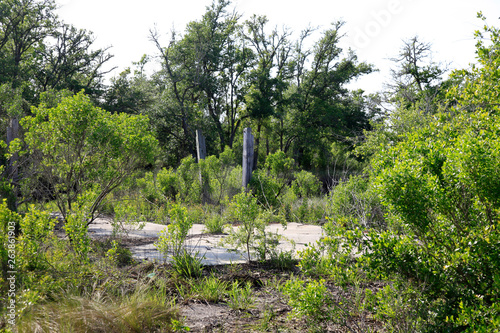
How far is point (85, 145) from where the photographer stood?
433 cm

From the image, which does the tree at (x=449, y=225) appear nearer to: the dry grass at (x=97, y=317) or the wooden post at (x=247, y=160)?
the dry grass at (x=97, y=317)

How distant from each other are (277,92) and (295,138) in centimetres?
351

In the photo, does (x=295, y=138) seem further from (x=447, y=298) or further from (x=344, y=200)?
(x=447, y=298)

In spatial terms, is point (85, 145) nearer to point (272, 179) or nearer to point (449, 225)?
point (449, 225)

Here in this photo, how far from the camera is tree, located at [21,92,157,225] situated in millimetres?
3941

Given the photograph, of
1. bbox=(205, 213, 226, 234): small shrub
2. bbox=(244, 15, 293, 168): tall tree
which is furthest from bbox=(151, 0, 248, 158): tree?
bbox=(205, 213, 226, 234): small shrub

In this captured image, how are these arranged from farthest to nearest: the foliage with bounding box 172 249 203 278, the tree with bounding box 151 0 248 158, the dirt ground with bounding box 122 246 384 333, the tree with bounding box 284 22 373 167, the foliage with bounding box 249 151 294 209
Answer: the tree with bounding box 284 22 373 167 → the tree with bounding box 151 0 248 158 → the foliage with bounding box 249 151 294 209 → the foliage with bounding box 172 249 203 278 → the dirt ground with bounding box 122 246 384 333

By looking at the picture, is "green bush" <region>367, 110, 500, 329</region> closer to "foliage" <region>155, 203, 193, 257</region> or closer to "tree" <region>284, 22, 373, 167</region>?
"foliage" <region>155, 203, 193, 257</region>

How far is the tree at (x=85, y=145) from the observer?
155 inches

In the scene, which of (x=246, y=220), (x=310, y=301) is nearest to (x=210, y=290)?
(x=246, y=220)

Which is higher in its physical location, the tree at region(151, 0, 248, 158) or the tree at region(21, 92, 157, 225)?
the tree at region(151, 0, 248, 158)

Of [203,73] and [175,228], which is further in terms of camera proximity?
[203,73]

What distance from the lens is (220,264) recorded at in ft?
12.7

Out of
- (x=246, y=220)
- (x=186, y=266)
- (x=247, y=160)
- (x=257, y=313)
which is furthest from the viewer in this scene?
(x=247, y=160)
